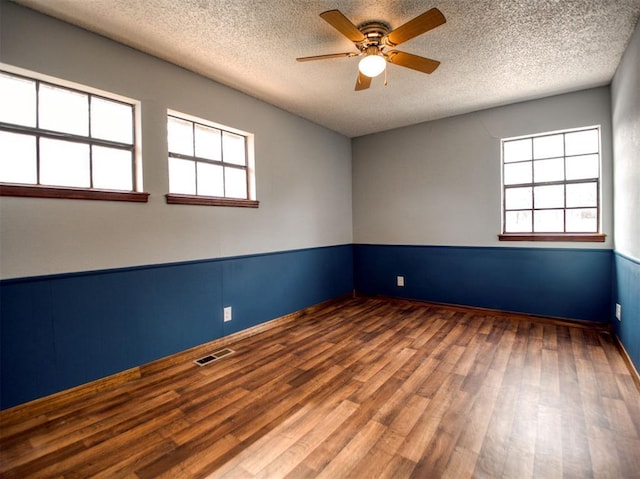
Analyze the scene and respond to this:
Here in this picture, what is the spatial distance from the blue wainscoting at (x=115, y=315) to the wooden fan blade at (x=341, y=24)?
2261mm

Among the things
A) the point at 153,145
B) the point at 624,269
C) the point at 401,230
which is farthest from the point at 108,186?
the point at 624,269

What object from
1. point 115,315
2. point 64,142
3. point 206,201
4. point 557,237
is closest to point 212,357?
point 115,315

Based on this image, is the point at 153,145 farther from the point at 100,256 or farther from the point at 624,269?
the point at 624,269

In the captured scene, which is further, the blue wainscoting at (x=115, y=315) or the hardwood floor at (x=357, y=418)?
the blue wainscoting at (x=115, y=315)

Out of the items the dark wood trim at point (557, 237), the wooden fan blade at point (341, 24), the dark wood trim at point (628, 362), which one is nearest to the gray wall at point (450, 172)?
the dark wood trim at point (557, 237)

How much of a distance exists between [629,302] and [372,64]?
9.60 feet

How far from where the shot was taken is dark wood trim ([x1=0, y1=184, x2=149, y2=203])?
1.95 metres

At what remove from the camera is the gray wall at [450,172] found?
3518 millimetres

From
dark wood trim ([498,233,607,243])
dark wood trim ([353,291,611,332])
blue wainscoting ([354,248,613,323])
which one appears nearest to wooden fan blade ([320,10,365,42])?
dark wood trim ([498,233,607,243])

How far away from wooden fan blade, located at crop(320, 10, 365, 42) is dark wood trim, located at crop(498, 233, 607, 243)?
306 cm

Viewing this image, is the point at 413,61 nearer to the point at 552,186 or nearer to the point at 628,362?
the point at 552,186

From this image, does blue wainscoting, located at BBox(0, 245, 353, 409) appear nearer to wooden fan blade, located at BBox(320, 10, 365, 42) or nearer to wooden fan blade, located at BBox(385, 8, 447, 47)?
wooden fan blade, located at BBox(320, 10, 365, 42)

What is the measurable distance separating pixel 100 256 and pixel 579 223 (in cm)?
484

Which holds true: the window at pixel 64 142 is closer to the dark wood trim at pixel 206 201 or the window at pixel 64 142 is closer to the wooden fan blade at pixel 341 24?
the dark wood trim at pixel 206 201
